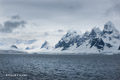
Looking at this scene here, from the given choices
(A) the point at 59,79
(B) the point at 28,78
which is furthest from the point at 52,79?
(B) the point at 28,78

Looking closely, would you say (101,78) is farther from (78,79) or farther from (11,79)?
(11,79)

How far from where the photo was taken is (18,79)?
65812 mm

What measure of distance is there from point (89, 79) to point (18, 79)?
24916 mm

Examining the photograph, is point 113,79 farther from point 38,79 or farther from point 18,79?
point 18,79

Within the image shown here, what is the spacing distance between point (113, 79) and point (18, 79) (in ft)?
109

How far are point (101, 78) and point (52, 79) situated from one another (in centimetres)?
1792

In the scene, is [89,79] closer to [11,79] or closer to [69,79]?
[69,79]

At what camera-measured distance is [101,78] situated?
227ft

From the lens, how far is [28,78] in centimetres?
6800

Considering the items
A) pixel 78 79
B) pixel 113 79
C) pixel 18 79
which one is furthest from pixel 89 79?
pixel 18 79

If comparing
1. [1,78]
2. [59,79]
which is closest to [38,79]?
[59,79]

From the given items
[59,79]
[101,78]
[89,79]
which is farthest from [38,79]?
[101,78]

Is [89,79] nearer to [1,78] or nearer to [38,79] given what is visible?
[38,79]

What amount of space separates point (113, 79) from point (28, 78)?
98.9 ft
